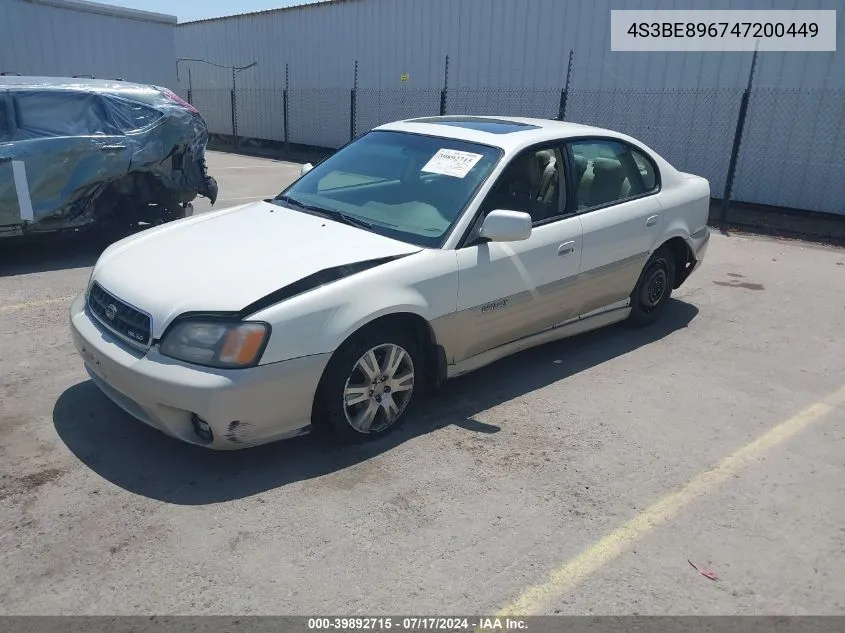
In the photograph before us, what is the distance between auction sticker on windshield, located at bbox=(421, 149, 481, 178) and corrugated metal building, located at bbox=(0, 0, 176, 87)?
47.6 feet

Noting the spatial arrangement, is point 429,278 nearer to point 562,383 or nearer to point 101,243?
point 562,383

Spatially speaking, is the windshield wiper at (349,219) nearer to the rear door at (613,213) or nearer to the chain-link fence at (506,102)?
the rear door at (613,213)

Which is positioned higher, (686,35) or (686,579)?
(686,35)

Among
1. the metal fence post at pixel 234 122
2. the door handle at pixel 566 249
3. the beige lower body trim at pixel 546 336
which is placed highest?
the door handle at pixel 566 249

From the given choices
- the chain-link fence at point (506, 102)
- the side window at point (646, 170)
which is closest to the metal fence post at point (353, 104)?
the chain-link fence at point (506, 102)

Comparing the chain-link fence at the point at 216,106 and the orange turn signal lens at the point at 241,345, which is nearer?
the orange turn signal lens at the point at 241,345

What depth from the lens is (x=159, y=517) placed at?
9.84 ft

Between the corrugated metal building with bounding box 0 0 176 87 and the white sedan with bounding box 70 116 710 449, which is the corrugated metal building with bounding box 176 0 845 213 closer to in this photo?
the corrugated metal building with bounding box 0 0 176 87

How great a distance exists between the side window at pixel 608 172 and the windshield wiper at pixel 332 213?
1.58 metres

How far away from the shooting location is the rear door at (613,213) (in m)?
4.70

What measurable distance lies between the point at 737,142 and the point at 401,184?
27.4ft

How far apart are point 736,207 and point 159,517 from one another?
11.0m

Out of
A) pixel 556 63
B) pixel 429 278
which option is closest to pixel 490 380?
pixel 429 278

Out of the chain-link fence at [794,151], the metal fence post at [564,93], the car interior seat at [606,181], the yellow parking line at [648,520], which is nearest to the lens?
the yellow parking line at [648,520]
